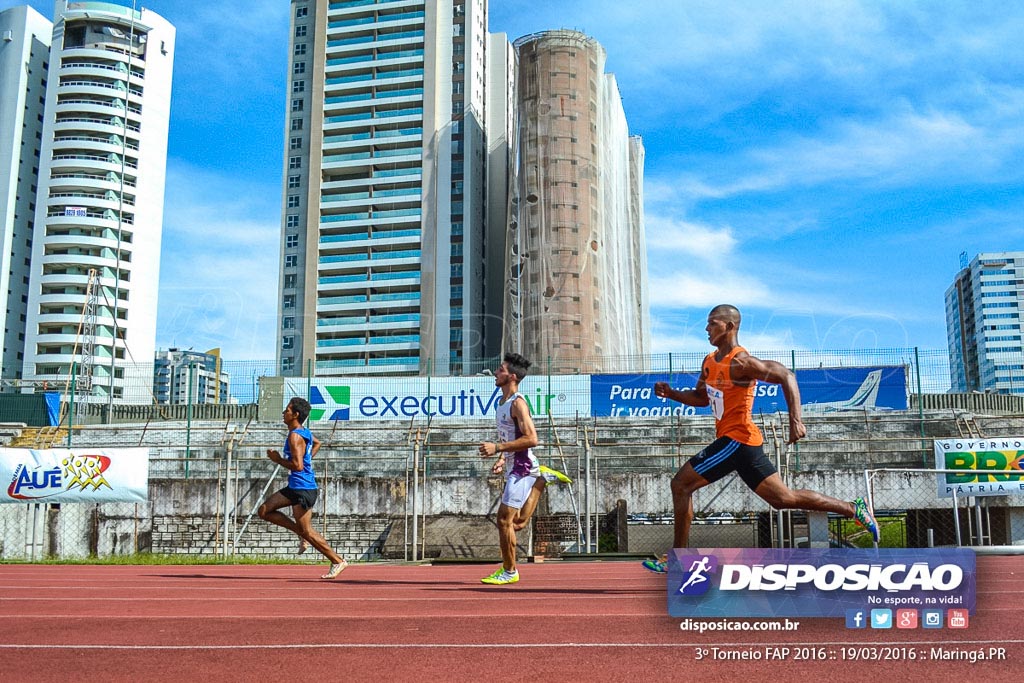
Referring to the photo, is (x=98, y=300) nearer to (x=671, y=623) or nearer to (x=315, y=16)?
(x=315, y=16)

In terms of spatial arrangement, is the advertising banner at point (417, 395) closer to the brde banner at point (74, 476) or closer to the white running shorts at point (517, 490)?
the brde banner at point (74, 476)

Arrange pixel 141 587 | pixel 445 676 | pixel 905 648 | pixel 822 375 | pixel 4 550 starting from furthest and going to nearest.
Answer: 1. pixel 822 375
2. pixel 4 550
3. pixel 141 587
4. pixel 905 648
5. pixel 445 676

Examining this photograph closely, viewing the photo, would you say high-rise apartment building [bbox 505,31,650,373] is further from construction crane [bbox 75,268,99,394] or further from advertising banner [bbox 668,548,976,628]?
advertising banner [bbox 668,548,976,628]

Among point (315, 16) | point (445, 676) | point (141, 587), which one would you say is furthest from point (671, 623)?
point (315, 16)

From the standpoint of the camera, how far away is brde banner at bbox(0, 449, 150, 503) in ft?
52.5

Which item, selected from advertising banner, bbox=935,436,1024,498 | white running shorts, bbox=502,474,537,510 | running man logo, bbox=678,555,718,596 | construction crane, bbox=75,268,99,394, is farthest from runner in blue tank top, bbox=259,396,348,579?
construction crane, bbox=75,268,99,394

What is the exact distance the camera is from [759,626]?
4625mm

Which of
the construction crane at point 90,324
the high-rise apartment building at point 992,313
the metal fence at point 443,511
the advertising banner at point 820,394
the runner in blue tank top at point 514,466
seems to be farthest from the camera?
the high-rise apartment building at point 992,313

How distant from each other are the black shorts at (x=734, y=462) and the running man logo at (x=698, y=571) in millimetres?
1629

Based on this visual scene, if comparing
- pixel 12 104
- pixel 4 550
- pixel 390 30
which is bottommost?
pixel 4 550

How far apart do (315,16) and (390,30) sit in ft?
27.2

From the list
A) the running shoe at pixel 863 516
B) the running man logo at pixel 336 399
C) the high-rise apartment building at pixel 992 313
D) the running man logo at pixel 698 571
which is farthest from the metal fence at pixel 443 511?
the high-rise apartment building at pixel 992 313

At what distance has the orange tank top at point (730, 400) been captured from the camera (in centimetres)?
632

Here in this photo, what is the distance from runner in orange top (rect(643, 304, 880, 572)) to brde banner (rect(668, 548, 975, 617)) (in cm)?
168
